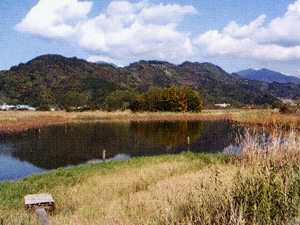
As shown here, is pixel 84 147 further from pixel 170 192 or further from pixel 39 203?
pixel 170 192

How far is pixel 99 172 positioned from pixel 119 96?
5879 cm

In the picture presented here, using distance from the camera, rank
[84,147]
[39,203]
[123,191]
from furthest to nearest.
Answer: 1. [84,147]
2. [123,191]
3. [39,203]

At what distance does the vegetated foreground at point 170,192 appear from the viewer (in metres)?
3.61

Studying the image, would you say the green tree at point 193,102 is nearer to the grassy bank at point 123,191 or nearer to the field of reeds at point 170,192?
the field of reeds at point 170,192

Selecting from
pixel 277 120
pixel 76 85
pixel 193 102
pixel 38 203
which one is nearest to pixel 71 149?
pixel 38 203

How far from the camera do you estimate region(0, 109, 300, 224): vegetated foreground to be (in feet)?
11.8

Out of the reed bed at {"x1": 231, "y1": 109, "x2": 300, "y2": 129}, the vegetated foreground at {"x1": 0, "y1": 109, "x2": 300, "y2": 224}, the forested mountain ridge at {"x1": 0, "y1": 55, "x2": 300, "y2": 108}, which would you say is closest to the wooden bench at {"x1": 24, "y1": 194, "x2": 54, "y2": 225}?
the vegetated foreground at {"x1": 0, "y1": 109, "x2": 300, "y2": 224}

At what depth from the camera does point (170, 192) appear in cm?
553

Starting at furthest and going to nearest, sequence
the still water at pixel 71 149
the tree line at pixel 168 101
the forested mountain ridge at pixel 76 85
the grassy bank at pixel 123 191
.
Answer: the forested mountain ridge at pixel 76 85, the tree line at pixel 168 101, the still water at pixel 71 149, the grassy bank at pixel 123 191

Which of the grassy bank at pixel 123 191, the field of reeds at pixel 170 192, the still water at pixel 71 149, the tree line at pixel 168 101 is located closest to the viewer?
the field of reeds at pixel 170 192

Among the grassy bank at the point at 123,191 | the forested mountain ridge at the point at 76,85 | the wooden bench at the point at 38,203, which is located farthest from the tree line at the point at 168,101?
the wooden bench at the point at 38,203

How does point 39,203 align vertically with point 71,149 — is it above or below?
above

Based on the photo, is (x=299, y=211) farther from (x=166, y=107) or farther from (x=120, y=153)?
(x=166, y=107)

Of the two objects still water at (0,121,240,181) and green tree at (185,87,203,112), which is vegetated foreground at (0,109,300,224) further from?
green tree at (185,87,203,112)
